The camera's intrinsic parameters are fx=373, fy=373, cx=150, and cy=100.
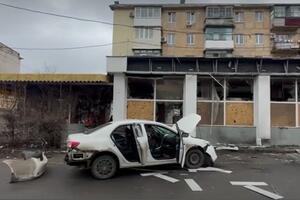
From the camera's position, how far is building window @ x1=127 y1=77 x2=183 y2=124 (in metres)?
19.0

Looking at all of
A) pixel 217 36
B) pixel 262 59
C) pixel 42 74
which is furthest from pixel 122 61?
pixel 217 36

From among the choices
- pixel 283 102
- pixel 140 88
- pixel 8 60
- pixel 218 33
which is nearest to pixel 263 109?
pixel 283 102

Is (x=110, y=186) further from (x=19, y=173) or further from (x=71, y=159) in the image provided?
(x=19, y=173)

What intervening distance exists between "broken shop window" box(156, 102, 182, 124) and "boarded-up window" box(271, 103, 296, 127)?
186 inches

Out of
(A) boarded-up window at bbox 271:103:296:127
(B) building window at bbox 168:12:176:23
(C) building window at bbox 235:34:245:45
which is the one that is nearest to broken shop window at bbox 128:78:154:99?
(A) boarded-up window at bbox 271:103:296:127

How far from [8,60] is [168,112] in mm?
30168

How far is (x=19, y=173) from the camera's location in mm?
10133

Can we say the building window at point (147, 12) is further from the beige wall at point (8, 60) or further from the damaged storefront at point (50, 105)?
the damaged storefront at point (50, 105)

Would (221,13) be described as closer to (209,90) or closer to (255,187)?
(209,90)

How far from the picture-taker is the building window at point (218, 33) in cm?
5266

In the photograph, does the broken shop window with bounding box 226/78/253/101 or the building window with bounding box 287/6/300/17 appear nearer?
the broken shop window with bounding box 226/78/253/101

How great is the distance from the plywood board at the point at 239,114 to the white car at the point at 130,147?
24.6 ft

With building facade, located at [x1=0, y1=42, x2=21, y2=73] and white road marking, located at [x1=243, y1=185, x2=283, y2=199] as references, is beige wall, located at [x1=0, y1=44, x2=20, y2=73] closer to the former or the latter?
Result: building facade, located at [x1=0, y1=42, x2=21, y2=73]

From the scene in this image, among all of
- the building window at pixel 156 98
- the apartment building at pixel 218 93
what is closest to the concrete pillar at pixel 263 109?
the apartment building at pixel 218 93
